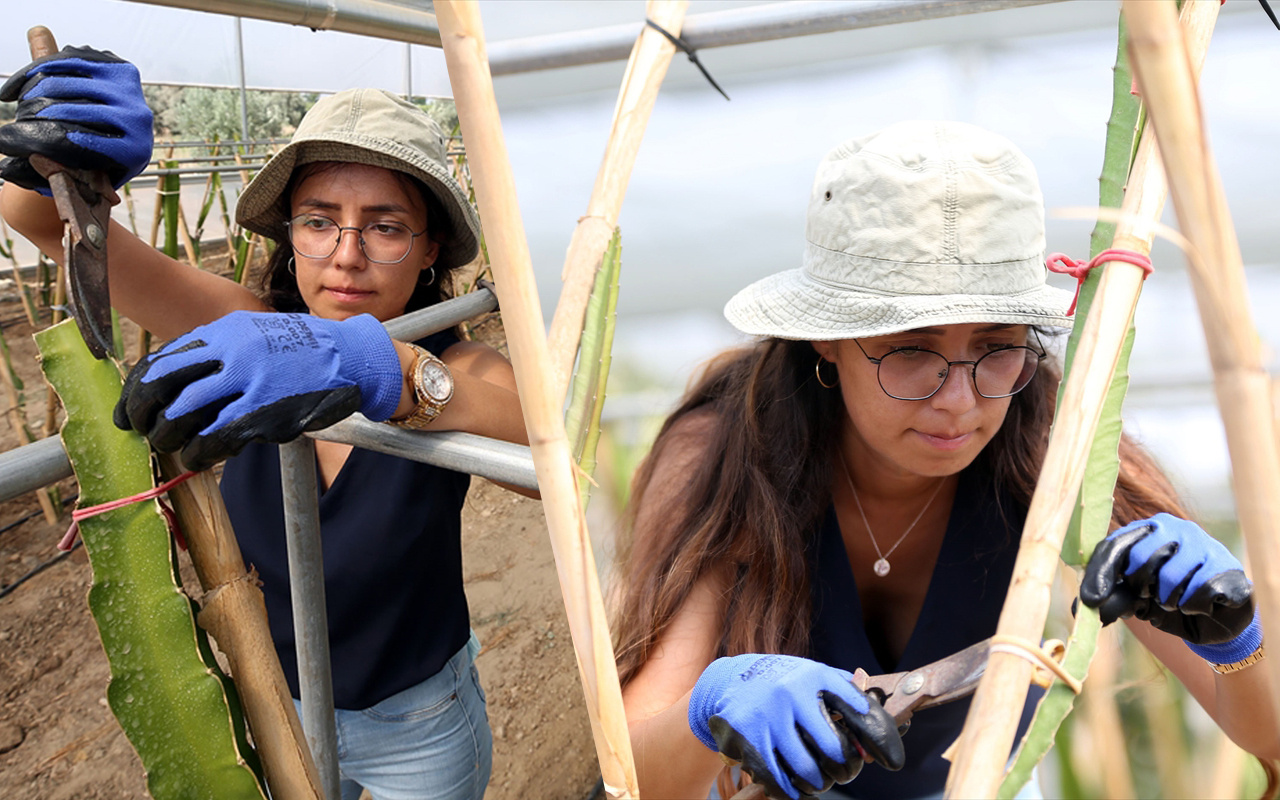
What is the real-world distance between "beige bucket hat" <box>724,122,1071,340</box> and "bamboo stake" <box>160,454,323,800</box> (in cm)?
63

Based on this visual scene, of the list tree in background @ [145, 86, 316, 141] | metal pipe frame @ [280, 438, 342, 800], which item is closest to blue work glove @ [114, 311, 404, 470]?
metal pipe frame @ [280, 438, 342, 800]

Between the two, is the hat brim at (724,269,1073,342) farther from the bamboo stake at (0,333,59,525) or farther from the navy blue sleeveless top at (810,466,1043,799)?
the bamboo stake at (0,333,59,525)

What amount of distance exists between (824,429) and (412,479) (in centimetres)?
62

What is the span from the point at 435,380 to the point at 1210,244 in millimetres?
707

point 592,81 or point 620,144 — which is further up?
point 592,81

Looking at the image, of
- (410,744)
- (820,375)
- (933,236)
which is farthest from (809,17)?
(410,744)

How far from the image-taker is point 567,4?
1.34m

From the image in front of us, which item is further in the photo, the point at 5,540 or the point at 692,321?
the point at 5,540

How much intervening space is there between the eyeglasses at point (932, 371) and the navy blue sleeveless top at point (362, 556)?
0.67m

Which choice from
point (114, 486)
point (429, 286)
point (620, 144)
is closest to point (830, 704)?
point (620, 144)

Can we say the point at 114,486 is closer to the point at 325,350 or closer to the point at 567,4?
the point at 325,350

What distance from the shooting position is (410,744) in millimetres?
1235

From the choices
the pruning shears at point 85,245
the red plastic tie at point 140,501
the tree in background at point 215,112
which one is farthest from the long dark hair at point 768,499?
the tree in background at point 215,112

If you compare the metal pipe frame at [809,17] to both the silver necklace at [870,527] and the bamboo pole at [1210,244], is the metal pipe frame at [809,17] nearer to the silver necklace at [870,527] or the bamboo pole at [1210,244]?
the silver necklace at [870,527]
